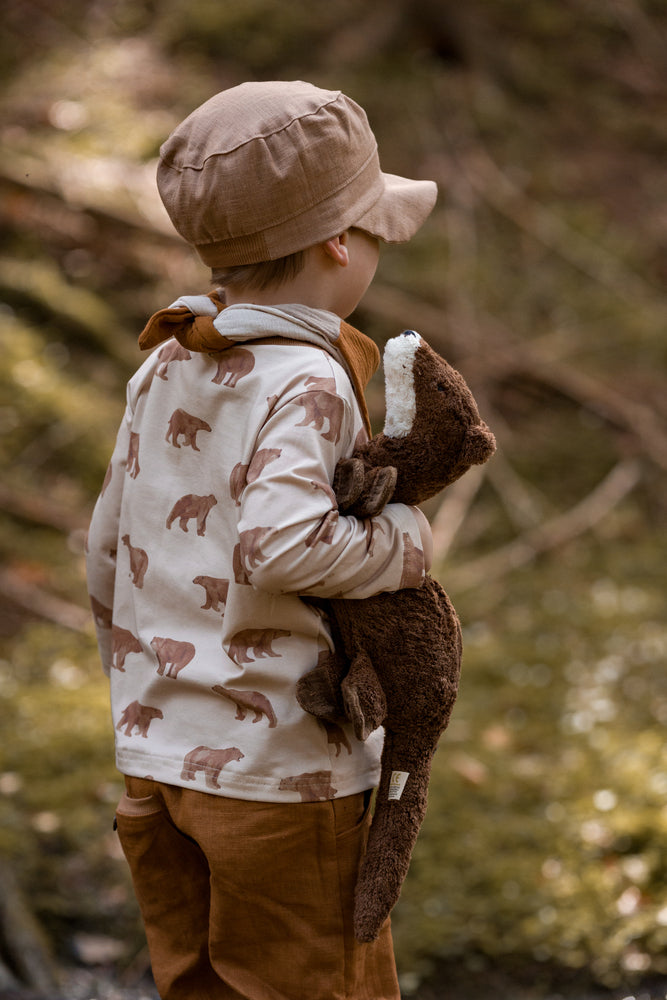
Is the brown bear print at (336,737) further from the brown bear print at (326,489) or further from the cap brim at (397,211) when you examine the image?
the cap brim at (397,211)

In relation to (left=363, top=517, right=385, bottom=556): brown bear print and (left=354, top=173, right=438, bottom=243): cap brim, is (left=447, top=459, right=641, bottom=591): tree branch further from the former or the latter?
(left=363, top=517, right=385, bottom=556): brown bear print

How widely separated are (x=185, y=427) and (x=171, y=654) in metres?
0.36

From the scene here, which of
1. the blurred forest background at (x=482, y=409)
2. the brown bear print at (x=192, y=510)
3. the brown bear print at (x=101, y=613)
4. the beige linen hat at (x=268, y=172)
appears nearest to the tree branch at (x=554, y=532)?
the blurred forest background at (x=482, y=409)

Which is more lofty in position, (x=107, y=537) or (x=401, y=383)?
(x=401, y=383)

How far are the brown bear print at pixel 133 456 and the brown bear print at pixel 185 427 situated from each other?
87 mm

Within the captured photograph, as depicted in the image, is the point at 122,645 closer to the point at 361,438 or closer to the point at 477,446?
the point at 361,438

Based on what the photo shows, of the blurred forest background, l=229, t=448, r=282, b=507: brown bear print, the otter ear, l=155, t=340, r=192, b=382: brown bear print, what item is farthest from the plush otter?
the blurred forest background

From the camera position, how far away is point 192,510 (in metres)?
1.74

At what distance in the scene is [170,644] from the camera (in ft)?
5.74

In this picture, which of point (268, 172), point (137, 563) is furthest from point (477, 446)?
point (137, 563)

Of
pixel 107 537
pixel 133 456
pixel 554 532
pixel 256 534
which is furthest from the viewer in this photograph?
pixel 554 532

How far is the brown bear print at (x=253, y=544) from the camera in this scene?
1.51 m

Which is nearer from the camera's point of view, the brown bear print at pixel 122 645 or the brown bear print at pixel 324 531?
the brown bear print at pixel 324 531

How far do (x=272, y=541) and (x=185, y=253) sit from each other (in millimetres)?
5058
